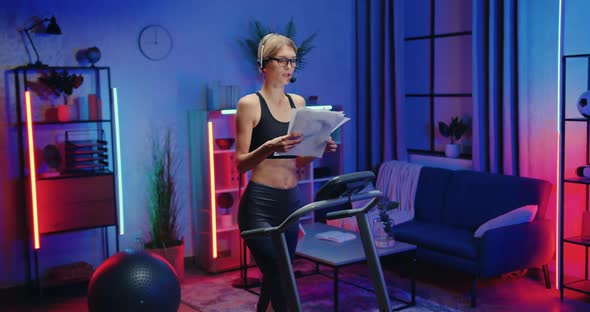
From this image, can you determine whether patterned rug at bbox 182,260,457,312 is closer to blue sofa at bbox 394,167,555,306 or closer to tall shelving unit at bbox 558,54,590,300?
blue sofa at bbox 394,167,555,306

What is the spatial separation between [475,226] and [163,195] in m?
2.47

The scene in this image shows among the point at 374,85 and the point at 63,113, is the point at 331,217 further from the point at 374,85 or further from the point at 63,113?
the point at 374,85

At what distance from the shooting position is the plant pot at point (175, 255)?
5347mm

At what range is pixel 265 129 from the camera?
9.77 ft

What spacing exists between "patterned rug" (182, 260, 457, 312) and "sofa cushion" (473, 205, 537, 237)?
63 centimetres

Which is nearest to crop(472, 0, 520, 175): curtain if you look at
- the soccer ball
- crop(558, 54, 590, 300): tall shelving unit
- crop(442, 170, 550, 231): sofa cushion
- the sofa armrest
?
crop(442, 170, 550, 231): sofa cushion

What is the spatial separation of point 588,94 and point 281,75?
2.47m

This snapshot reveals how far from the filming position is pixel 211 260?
566 cm

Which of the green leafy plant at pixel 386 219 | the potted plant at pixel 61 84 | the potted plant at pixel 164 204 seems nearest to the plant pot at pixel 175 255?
the potted plant at pixel 164 204

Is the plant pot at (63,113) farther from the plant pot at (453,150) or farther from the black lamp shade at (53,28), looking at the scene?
the plant pot at (453,150)

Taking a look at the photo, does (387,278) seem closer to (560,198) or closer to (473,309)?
(473,309)

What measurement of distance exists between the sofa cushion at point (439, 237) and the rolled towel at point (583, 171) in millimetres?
842

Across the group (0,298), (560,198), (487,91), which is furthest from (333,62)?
(0,298)

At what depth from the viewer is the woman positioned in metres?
2.89
